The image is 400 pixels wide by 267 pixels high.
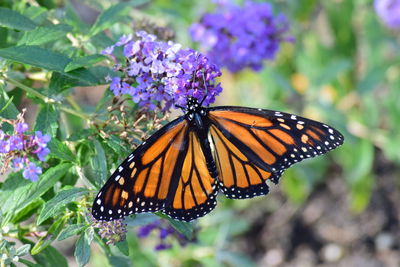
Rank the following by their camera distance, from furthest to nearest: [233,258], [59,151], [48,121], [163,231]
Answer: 1. [233,258]
2. [163,231]
3. [48,121]
4. [59,151]

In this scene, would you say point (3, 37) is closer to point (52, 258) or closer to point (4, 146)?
point (4, 146)

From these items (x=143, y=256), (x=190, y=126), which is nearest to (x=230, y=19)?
(x=190, y=126)

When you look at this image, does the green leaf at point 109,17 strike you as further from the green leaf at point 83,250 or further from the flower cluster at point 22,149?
the green leaf at point 83,250

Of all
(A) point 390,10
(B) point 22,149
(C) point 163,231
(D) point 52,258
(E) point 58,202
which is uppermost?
(A) point 390,10

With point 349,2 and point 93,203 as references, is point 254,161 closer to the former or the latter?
point 93,203

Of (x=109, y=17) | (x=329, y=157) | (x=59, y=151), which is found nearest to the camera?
(x=59, y=151)

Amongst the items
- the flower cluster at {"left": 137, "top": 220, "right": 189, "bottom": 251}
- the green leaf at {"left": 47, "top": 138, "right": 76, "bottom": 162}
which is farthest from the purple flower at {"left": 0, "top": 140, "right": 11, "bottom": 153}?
the flower cluster at {"left": 137, "top": 220, "right": 189, "bottom": 251}

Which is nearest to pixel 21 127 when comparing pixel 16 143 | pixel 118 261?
pixel 16 143
